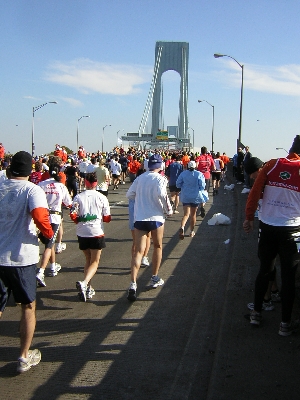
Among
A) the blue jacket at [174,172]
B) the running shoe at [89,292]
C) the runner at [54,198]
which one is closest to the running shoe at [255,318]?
the running shoe at [89,292]

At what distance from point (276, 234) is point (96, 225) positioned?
2.46 metres

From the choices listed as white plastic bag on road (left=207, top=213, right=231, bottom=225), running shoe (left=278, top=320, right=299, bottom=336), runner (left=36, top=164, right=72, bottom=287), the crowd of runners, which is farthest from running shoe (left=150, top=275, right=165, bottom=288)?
white plastic bag on road (left=207, top=213, right=231, bottom=225)

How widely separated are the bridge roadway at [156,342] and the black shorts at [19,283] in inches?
25.4

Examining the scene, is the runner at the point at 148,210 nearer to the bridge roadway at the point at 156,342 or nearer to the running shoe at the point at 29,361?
the bridge roadway at the point at 156,342

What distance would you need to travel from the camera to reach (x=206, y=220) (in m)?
13.1

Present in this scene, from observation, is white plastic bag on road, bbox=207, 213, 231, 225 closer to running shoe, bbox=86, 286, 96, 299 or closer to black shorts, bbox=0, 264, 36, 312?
running shoe, bbox=86, 286, 96, 299

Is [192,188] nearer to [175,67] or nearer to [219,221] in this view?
[219,221]

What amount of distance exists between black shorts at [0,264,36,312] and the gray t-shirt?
0.05m

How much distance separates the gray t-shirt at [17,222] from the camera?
13.4ft

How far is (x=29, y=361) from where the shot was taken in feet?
13.8

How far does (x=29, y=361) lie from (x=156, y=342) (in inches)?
48.2

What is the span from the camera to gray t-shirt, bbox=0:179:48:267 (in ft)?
13.4

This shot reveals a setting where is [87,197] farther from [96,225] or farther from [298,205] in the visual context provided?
[298,205]

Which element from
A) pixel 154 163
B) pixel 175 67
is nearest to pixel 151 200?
pixel 154 163
